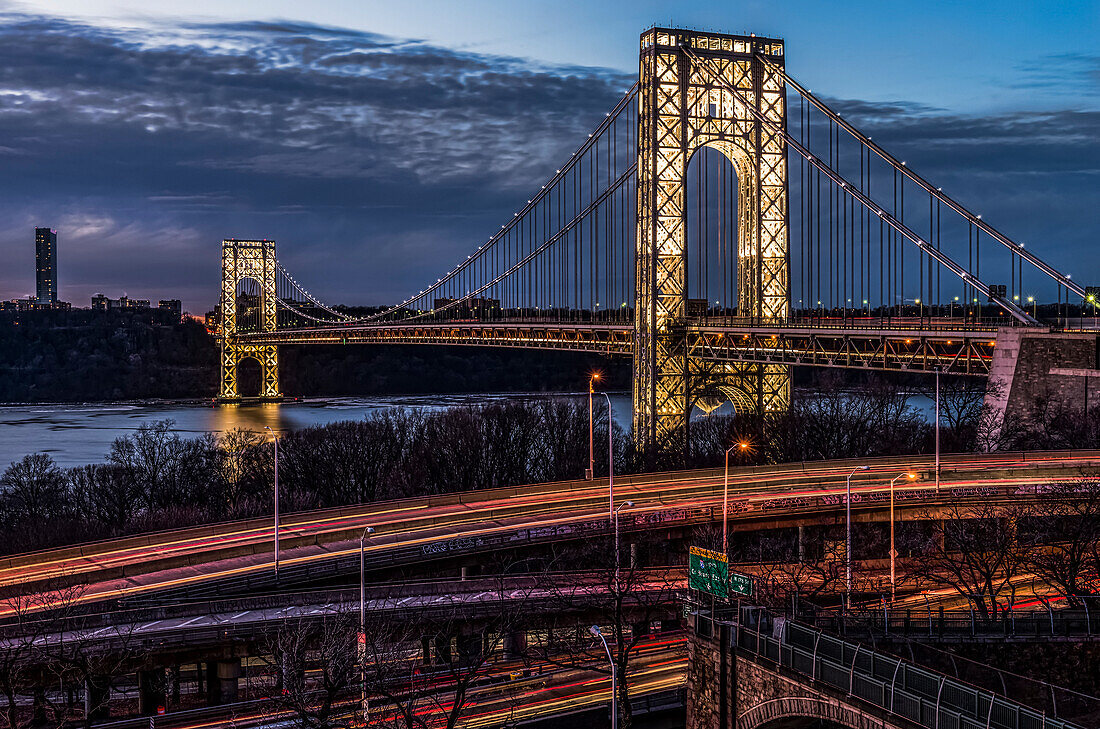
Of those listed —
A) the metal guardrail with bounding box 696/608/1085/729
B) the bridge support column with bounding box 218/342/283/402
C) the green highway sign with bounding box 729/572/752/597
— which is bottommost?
the metal guardrail with bounding box 696/608/1085/729

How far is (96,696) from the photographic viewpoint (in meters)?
22.7

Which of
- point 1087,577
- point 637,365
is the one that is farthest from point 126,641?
point 637,365

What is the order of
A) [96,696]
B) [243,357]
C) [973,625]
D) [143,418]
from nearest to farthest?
[973,625] → [96,696] → [143,418] → [243,357]

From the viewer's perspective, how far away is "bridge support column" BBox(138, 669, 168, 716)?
21422 mm

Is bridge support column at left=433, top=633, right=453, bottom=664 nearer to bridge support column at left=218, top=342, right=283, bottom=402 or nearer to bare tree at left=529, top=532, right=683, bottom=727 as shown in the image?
bare tree at left=529, top=532, right=683, bottom=727

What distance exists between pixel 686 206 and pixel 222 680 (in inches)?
1250

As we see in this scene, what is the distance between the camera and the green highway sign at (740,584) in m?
18.7

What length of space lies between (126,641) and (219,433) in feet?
182

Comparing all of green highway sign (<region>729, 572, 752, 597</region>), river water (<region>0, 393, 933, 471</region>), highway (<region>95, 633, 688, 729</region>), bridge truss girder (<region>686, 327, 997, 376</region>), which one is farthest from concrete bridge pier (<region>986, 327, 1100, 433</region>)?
river water (<region>0, 393, 933, 471</region>)

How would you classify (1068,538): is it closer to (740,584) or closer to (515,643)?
(740,584)

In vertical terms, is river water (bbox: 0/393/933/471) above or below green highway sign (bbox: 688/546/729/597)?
below

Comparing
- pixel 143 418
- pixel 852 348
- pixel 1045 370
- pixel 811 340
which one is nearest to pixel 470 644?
pixel 1045 370

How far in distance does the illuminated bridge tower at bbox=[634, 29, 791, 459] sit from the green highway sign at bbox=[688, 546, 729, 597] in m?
27.8

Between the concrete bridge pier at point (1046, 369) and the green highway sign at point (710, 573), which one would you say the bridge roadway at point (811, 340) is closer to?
the concrete bridge pier at point (1046, 369)
